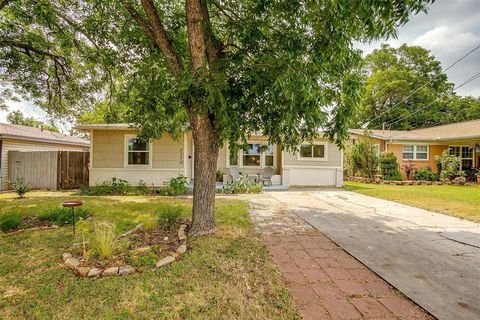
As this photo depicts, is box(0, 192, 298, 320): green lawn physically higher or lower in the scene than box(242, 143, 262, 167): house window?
lower

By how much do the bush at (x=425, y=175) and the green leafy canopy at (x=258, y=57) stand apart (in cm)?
1423

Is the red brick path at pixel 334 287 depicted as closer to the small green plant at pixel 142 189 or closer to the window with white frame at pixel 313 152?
the small green plant at pixel 142 189

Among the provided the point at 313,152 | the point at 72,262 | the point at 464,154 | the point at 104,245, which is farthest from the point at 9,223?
the point at 464,154

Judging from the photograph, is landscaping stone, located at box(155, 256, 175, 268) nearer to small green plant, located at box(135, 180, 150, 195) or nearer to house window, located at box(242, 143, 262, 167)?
small green plant, located at box(135, 180, 150, 195)

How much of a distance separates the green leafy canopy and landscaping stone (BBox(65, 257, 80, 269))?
2.66 m

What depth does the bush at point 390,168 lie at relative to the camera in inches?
601

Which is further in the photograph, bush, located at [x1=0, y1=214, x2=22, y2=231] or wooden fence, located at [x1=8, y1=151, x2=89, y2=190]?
wooden fence, located at [x1=8, y1=151, x2=89, y2=190]

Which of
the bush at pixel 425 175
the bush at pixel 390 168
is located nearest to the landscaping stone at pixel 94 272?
the bush at pixel 390 168

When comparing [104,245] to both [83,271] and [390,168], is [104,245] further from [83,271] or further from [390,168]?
[390,168]

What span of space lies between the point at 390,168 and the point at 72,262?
16557mm

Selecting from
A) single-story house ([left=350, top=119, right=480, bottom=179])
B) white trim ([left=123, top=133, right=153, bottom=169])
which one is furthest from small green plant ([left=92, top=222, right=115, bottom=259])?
single-story house ([left=350, top=119, right=480, bottom=179])

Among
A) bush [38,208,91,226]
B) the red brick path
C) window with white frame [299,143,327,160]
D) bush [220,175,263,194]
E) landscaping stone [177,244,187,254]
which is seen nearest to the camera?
the red brick path

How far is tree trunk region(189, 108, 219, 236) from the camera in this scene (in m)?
4.46

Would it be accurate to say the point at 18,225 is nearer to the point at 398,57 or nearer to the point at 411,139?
the point at 411,139
